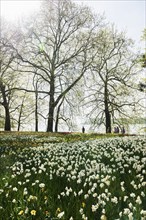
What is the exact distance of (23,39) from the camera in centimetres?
3606

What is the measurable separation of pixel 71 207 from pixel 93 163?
12.2 ft

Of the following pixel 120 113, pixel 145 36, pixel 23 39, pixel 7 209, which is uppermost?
pixel 23 39

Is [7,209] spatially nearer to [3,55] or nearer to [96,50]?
[3,55]

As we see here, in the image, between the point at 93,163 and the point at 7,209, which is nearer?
the point at 7,209

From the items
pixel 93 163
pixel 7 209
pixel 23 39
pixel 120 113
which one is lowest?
pixel 7 209

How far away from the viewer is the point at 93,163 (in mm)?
8312

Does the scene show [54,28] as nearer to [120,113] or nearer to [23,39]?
[23,39]

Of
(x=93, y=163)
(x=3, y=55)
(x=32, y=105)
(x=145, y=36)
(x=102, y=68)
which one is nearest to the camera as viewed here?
(x=93, y=163)

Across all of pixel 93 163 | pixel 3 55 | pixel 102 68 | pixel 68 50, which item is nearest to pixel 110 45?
pixel 102 68

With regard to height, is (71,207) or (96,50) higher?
(96,50)

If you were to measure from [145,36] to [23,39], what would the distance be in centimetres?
1483

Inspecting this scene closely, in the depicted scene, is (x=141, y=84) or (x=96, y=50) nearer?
(x=141, y=84)

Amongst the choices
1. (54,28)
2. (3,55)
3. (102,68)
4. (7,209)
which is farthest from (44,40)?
(7,209)

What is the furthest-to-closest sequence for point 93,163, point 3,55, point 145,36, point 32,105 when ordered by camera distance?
point 32,105
point 3,55
point 145,36
point 93,163
